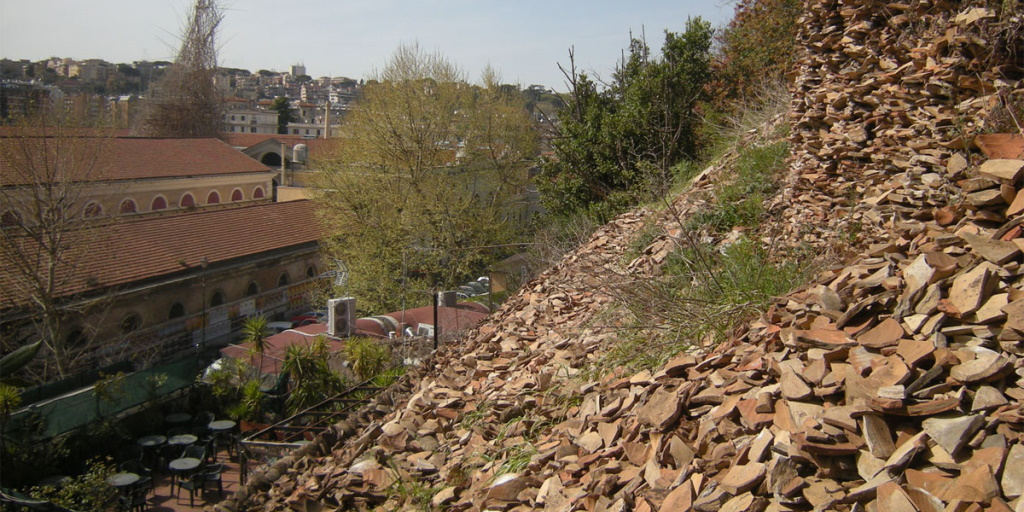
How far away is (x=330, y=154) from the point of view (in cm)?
2870

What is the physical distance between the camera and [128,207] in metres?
27.1

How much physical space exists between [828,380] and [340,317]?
1538 centimetres

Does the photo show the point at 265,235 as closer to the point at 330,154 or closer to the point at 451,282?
the point at 330,154

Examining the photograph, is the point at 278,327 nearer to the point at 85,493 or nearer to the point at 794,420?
the point at 85,493

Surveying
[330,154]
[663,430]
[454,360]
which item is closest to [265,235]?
[330,154]

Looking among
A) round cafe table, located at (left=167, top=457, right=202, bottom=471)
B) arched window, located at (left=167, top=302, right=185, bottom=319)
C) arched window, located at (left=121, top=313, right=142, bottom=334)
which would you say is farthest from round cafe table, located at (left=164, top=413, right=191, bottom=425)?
arched window, located at (left=167, top=302, right=185, bottom=319)

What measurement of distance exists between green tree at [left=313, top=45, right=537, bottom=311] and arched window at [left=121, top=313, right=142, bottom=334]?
6180 mm

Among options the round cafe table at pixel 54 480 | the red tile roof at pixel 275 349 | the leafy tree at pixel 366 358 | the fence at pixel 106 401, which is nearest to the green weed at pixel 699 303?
the leafy tree at pixel 366 358

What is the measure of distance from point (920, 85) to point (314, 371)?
12.1 meters

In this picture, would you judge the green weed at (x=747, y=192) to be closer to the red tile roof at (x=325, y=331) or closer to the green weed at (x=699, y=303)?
the green weed at (x=699, y=303)

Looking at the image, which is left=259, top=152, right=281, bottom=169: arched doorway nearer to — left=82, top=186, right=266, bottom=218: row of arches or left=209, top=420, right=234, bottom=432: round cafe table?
left=82, top=186, right=266, bottom=218: row of arches

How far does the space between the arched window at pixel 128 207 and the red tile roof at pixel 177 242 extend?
4055mm

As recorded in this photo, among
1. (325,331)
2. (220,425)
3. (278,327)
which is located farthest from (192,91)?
(220,425)

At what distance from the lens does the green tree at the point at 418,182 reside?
2383 centimetres
